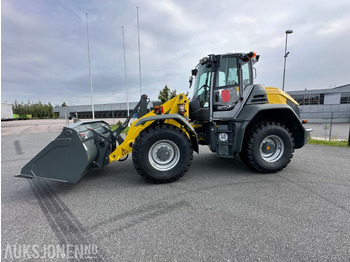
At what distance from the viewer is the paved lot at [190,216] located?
182cm

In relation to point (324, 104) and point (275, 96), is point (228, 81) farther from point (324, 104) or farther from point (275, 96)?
point (324, 104)

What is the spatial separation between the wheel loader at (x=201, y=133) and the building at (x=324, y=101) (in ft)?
75.8

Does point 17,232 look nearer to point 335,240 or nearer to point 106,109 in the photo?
point 335,240

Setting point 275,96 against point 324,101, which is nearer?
point 275,96

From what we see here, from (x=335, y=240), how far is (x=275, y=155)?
2365mm

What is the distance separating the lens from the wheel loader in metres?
2.95

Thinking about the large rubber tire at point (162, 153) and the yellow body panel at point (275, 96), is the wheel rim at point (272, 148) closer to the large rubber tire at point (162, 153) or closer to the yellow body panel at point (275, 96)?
the yellow body panel at point (275, 96)

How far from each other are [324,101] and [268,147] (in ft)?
105

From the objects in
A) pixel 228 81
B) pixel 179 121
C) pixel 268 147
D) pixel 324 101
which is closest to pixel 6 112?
pixel 179 121

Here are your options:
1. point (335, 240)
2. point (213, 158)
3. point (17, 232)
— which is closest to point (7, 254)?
point (17, 232)

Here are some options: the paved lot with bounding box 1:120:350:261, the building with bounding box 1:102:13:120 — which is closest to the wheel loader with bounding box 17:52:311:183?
the paved lot with bounding box 1:120:350:261

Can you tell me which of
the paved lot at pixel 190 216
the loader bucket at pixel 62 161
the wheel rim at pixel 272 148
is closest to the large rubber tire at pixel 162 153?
the paved lot at pixel 190 216

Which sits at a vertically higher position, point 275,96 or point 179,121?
point 275,96

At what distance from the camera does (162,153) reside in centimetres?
347
